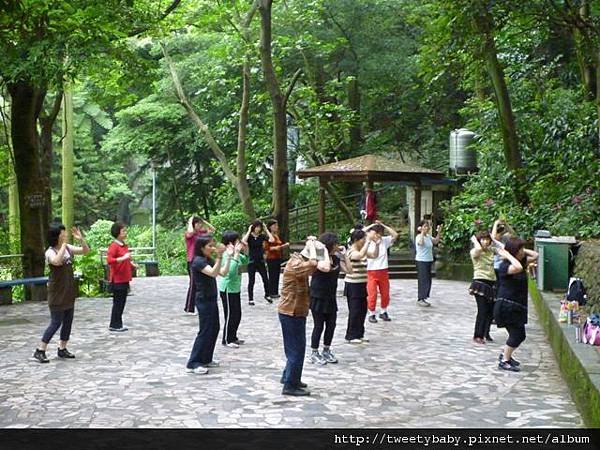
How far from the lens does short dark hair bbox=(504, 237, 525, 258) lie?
32.0 ft

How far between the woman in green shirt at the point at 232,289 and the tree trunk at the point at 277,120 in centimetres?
1319

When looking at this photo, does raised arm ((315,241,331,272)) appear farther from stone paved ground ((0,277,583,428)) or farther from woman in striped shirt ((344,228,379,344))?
woman in striped shirt ((344,228,379,344))

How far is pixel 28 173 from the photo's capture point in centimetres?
1841

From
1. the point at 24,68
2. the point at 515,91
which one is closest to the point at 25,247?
the point at 24,68

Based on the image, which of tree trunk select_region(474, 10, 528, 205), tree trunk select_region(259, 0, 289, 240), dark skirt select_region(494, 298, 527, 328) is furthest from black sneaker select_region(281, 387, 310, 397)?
tree trunk select_region(259, 0, 289, 240)

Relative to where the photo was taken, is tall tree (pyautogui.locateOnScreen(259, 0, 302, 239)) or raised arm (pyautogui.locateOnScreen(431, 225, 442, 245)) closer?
raised arm (pyautogui.locateOnScreen(431, 225, 442, 245))

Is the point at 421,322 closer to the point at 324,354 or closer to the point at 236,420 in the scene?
the point at 324,354

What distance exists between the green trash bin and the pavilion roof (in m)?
9.73

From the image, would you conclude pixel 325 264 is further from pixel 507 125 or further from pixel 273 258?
pixel 507 125

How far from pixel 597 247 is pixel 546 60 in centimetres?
1504

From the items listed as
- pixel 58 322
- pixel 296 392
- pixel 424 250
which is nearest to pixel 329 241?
pixel 296 392

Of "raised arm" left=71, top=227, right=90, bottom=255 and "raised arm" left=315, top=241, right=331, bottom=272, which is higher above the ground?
"raised arm" left=71, top=227, right=90, bottom=255

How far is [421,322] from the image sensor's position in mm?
14414

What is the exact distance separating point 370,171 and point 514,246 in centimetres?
1344
